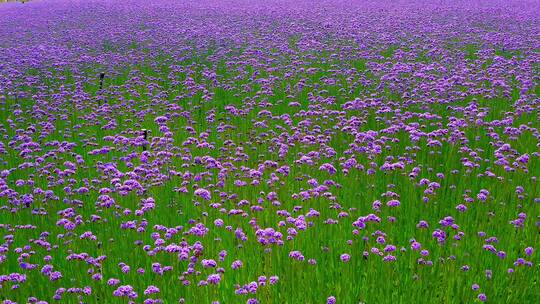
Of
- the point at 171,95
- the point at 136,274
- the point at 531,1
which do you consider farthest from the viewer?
the point at 531,1

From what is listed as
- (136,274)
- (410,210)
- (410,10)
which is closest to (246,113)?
(410,210)

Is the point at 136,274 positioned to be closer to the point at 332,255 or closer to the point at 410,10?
the point at 332,255

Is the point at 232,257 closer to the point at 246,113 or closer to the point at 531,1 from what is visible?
the point at 246,113

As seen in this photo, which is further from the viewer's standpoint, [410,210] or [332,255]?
[410,210]

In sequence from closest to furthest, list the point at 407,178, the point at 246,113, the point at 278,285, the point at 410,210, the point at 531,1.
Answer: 1. the point at 278,285
2. the point at 410,210
3. the point at 407,178
4. the point at 246,113
5. the point at 531,1

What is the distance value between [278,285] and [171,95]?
26.7 feet

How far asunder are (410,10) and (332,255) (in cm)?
2505

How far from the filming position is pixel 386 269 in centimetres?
507

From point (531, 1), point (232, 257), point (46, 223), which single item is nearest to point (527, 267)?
point (232, 257)

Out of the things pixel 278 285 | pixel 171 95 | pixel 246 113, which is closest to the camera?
pixel 278 285

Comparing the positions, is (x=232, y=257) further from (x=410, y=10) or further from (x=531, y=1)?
(x=531, y=1)

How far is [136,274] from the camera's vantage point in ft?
17.7

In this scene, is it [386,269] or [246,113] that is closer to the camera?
[386,269]

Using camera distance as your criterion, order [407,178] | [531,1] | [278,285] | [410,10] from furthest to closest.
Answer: [531,1] < [410,10] < [407,178] < [278,285]
